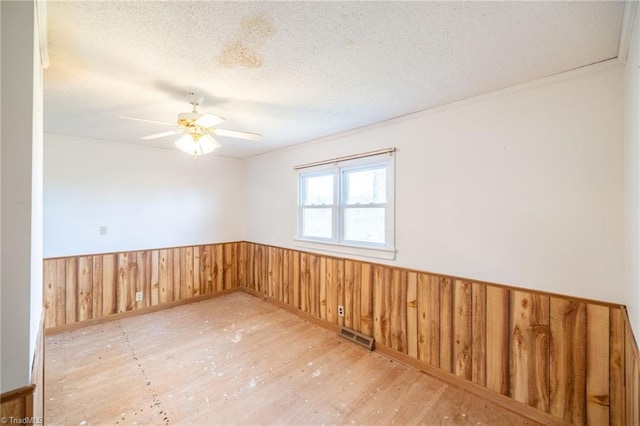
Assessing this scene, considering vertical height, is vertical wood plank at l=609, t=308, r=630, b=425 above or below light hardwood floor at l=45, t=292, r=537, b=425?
above

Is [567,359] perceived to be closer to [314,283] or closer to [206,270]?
[314,283]

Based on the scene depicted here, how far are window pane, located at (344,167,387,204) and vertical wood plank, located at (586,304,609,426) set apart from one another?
5.78 feet

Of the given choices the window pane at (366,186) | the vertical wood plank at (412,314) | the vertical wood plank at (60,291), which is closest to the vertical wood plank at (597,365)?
the vertical wood plank at (412,314)

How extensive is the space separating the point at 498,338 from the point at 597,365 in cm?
53

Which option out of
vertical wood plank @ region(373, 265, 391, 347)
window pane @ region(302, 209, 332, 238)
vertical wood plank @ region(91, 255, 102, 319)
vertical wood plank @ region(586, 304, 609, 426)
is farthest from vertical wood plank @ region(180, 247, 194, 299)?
vertical wood plank @ region(586, 304, 609, 426)

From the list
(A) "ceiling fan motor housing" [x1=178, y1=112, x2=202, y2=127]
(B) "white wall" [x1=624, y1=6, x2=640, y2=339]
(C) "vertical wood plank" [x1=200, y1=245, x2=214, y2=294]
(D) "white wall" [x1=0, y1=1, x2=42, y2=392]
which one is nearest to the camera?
(D) "white wall" [x1=0, y1=1, x2=42, y2=392]

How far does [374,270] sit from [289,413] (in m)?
1.49

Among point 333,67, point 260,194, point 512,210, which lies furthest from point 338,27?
point 260,194

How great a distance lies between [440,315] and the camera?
7.70 ft

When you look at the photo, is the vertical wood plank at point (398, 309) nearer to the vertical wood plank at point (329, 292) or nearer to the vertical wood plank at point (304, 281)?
the vertical wood plank at point (329, 292)

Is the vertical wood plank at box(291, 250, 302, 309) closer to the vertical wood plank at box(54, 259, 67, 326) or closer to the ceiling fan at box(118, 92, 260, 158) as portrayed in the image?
the ceiling fan at box(118, 92, 260, 158)

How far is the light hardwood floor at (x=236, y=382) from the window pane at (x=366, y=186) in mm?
1627

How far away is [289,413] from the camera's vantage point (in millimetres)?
1908

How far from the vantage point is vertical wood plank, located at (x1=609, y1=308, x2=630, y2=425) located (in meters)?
1.61
